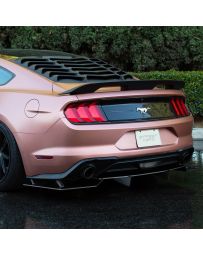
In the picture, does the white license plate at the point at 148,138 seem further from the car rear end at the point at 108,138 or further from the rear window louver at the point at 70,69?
the rear window louver at the point at 70,69

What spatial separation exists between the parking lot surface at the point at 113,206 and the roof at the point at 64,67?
115cm

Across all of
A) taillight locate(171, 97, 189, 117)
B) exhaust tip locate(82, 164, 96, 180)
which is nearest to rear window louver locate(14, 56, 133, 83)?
taillight locate(171, 97, 189, 117)

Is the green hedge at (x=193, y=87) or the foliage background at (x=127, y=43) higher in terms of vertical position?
the foliage background at (x=127, y=43)

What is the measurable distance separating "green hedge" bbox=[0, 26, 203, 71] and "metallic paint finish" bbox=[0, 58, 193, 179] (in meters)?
6.99

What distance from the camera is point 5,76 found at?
6.28 m

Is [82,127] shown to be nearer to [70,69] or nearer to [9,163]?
[9,163]

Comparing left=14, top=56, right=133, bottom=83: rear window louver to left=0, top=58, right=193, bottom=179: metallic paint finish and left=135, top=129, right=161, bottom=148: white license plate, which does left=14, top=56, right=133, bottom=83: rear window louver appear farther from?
left=135, top=129, right=161, bottom=148: white license plate

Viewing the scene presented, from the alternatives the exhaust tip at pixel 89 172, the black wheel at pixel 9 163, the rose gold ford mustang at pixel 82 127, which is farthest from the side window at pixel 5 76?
the exhaust tip at pixel 89 172

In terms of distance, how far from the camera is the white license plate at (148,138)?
5.67 metres

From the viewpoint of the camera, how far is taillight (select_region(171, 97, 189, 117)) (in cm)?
614

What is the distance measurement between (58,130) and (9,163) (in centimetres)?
73

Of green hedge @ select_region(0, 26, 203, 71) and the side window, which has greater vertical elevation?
the side window

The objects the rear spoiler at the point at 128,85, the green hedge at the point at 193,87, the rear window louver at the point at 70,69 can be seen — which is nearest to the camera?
the rear spoiler at the point at 128,85

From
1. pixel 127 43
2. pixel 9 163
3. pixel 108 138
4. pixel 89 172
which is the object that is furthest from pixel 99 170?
pixel 127 43
